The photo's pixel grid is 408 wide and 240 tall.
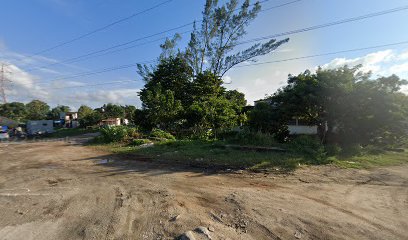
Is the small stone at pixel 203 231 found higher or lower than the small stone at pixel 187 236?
lower

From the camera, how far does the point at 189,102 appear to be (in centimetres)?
2741

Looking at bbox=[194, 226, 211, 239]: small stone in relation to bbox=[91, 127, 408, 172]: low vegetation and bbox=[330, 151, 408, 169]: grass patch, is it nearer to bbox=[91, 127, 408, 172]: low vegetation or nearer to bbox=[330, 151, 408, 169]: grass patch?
bbox=[91, 127, 408, 172]: low vegetation

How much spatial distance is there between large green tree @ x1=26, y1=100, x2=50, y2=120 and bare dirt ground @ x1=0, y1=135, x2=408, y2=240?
73845 millimetres

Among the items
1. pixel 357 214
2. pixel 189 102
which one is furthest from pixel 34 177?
Answer: pixel 189 102

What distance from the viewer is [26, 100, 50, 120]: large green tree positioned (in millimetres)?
67250

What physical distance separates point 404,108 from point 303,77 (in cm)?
514

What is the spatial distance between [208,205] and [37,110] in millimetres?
86811

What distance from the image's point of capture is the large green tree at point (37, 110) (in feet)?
221

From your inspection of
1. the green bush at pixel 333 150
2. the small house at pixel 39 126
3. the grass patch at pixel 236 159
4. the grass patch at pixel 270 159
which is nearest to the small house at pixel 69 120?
the small house at pixel 39 126

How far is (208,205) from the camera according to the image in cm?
488

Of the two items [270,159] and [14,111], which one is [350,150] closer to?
[270,159]

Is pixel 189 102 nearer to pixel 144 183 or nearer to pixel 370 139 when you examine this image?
pixel 370 139

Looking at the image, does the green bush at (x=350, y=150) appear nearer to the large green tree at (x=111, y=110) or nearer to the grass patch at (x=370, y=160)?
the grass patch at (x=370, y=160)

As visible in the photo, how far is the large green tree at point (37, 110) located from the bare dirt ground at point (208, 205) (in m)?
73.8
